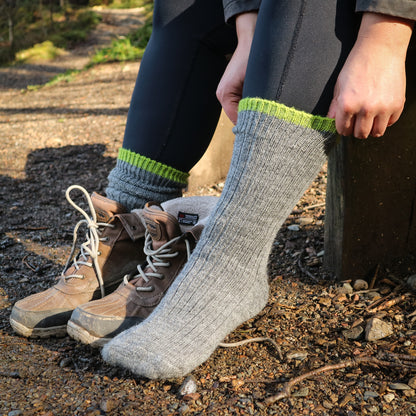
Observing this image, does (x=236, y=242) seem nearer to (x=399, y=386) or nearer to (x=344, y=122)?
(x=344, y=122)

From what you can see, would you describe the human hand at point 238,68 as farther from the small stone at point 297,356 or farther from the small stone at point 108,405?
the small stone at point 108,405

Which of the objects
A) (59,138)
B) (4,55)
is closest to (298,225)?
(59,138)

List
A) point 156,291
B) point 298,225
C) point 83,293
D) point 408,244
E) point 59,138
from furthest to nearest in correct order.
→ point 59,138
point 298,225
point 408,244
point 83,293
point 156,291

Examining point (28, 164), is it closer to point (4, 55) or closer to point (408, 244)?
point (408, 244)

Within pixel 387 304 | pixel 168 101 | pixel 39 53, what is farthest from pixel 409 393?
pixel 39 53

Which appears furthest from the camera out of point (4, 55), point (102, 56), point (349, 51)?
point (4, 55)

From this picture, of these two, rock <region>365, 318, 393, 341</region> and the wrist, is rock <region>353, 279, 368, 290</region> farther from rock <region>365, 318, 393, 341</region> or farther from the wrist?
the wrist

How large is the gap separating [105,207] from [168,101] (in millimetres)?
378

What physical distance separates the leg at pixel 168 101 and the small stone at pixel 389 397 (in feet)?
2.75

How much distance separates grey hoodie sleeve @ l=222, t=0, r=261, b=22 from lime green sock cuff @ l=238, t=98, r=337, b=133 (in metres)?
0.28

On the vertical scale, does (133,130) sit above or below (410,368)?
above

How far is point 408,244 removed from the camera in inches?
61.4

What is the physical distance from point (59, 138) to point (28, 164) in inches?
26.4

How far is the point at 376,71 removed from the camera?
915mm
